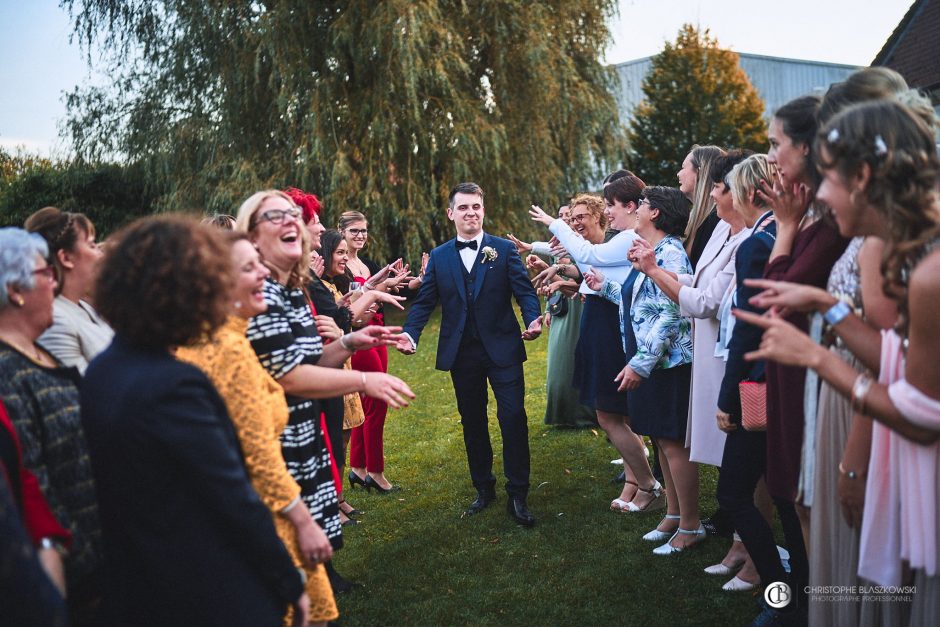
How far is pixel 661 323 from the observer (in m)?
4.88

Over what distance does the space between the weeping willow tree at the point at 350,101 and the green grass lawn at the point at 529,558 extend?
33.4 feet

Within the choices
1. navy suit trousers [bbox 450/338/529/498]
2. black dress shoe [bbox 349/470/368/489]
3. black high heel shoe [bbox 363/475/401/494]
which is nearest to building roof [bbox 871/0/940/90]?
navy suit trousers [bbox 450/338/529/498]

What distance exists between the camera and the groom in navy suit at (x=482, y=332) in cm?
586

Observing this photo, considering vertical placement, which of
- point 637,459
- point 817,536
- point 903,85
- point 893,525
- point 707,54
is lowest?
point 637,459

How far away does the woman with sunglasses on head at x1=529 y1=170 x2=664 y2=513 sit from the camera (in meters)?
5.66

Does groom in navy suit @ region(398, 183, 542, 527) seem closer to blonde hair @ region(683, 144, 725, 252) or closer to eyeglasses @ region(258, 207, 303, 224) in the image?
blonde hair @ region(683, 144, 725, 252)

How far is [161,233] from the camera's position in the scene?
2156mm

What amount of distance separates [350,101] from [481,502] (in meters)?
12.4

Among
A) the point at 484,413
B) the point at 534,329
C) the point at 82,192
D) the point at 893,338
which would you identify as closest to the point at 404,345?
the point at 534,329

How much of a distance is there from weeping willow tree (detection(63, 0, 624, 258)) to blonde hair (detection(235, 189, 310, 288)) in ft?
42.3

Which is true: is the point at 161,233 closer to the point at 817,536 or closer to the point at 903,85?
the point at 817,536

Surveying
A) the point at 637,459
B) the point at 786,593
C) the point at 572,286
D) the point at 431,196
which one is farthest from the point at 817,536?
the point at 431,196

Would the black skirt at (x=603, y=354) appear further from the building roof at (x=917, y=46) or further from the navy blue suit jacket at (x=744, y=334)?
the building roof at (x=917, y=46)

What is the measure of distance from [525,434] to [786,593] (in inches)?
97.7
